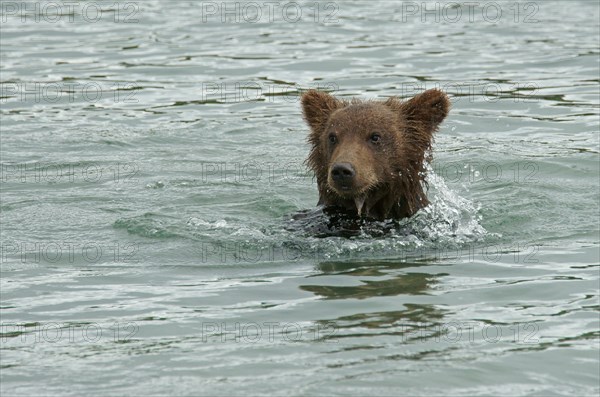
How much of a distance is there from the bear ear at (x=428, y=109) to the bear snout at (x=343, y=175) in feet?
3.35

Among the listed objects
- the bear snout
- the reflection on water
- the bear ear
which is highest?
the bear ear

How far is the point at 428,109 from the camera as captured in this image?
10.5 meters

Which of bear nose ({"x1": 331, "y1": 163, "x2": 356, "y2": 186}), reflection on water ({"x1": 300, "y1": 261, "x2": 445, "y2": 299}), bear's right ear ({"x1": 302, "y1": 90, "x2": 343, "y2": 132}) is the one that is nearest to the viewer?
reflection on water ({"x1": 300, "y1": 261, "x2": 445, "y2": 299})

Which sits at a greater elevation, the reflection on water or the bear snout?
the bear snout

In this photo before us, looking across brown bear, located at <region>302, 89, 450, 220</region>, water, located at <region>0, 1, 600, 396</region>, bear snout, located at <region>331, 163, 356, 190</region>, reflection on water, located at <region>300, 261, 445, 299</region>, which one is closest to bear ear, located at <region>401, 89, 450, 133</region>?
brown bear, located at <region>302, 89, 450, 220</region>

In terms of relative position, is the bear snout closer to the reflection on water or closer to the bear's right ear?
the reflection on water

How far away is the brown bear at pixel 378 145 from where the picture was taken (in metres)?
10.2

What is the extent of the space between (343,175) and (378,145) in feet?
2.09

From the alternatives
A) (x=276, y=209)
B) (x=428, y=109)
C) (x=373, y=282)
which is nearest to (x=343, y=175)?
(x=373, y=282)

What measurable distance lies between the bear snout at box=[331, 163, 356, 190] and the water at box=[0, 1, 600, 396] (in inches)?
24.8

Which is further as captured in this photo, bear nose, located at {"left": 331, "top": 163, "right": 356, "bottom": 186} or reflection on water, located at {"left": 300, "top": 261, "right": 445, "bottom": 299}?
bear nose, located at {"left": 331, "top": 163, "right": 356, "bottom": 186}

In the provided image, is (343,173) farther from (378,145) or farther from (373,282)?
(373,282)

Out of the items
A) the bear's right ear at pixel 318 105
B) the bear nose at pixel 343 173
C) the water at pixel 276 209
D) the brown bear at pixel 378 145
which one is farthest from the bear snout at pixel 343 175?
the bear's right ear at pixel 318 105

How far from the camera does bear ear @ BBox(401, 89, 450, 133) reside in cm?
1049
